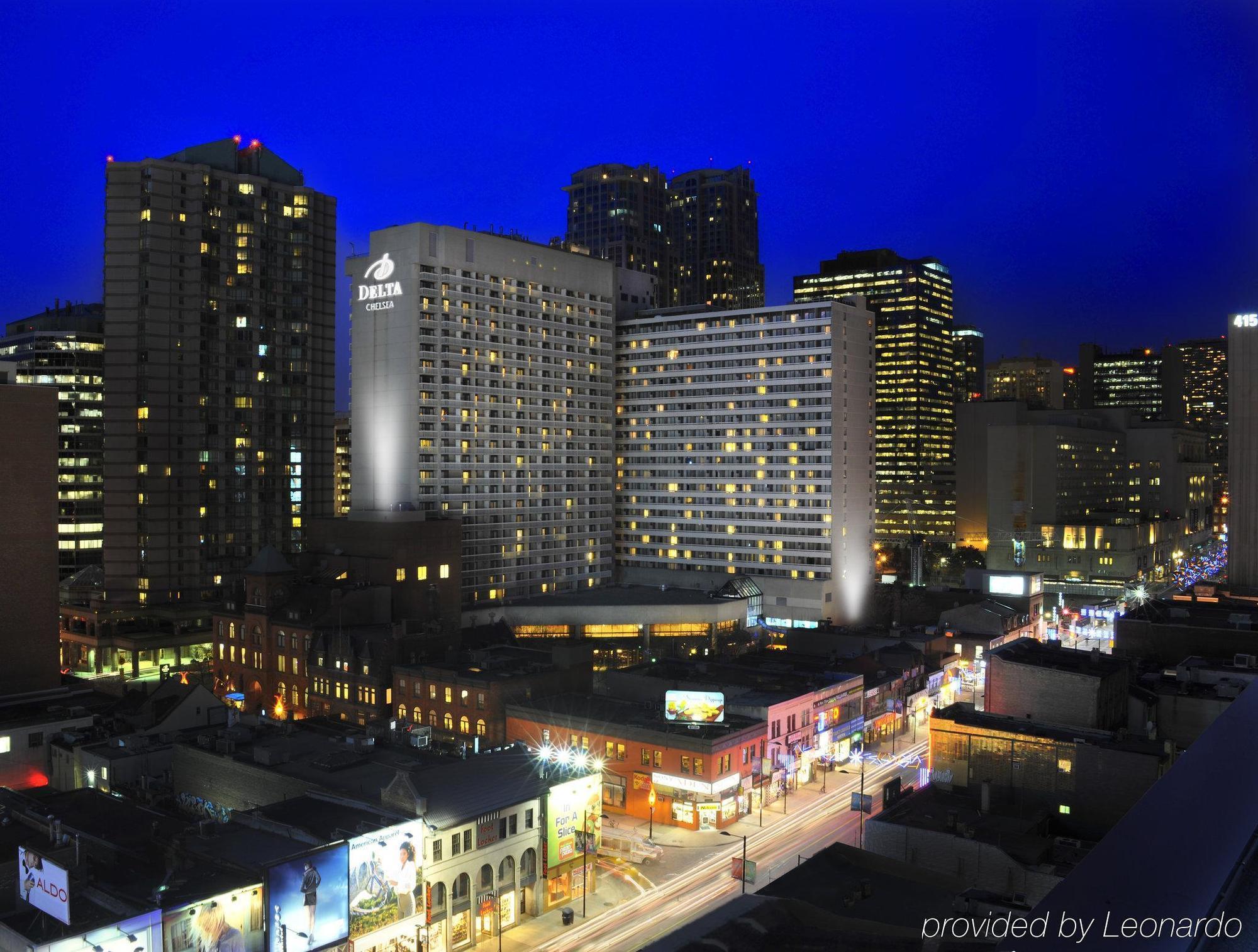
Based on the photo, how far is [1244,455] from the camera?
125m

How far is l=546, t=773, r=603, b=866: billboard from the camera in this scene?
55594mm

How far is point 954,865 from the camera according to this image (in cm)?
4525

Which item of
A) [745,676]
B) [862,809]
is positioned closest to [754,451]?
[745,676]

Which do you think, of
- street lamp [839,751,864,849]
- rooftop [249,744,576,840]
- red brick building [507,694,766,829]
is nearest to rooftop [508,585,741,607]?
street lamp [839,751,864,849]

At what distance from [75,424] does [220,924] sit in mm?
136821

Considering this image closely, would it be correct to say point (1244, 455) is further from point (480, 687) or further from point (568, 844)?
point (568, 844)

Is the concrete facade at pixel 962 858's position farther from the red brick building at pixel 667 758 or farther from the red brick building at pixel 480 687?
the red brick building at pixel 480 687

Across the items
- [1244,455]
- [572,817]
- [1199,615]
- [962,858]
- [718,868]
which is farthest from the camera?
[1244,455]

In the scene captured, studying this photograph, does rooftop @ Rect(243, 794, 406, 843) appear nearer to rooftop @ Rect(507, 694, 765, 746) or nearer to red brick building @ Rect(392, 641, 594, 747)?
rooftop @ Rect(507, 694, 765, 746)

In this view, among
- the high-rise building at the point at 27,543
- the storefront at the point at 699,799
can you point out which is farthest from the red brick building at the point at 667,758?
the high-rise building at the point at 27,543

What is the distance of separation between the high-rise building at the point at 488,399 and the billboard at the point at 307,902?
87.9 metres

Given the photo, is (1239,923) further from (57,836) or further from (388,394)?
(388,394)

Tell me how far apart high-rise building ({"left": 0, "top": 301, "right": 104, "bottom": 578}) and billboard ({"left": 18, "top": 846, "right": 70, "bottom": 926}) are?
124 metres

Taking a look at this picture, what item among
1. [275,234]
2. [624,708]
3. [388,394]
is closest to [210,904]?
[624,708]
